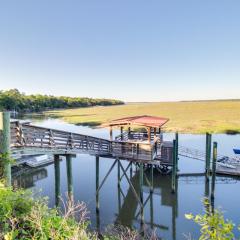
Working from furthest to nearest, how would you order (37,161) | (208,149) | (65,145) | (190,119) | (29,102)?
1. (29,102)
2. (190,119)
3. (37,161)
4. (208,149)
5. (65,145)

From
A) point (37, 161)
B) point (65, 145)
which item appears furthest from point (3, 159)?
point (37, 161)

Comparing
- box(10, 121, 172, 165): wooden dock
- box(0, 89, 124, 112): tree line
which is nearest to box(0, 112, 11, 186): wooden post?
box(10, 121, 172, 165): wooden dock

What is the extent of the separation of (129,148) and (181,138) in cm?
3124

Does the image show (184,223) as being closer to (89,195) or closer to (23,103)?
(89,195)

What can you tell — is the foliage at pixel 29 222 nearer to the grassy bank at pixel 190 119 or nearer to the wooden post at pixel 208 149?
the wooden post at pixel 208 149

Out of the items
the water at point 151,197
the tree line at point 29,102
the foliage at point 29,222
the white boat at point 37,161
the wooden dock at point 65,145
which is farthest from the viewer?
the tree line at point 29,102

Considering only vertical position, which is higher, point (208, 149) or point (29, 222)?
point (29, 222)

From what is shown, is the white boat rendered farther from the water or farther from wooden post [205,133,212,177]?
wooden post [205,133,212,177]

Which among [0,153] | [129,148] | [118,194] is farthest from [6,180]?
[118,194]

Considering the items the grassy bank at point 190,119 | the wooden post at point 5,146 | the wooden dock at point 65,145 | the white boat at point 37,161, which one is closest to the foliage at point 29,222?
the wooden post at point 5,146

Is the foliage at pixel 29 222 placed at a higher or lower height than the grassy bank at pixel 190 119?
higher

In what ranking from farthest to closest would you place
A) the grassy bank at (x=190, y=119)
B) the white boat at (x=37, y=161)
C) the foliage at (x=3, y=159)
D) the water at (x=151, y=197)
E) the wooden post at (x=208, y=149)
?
the grassy bank at (x=190, y=119) → the white boat at (x=37, y=161) → the wooden post at (x=208, y=149) → the water at (x=151, y=197) → the foliage at (x=3, y=159)

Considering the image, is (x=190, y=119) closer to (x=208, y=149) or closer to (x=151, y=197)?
(x=208, y=149)

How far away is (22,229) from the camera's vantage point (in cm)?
521
